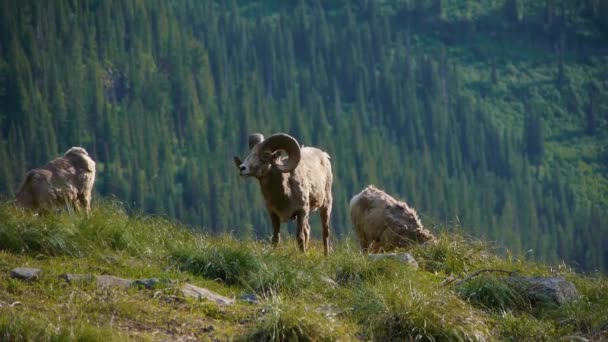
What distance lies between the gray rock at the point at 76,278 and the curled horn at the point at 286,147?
582 centimetres

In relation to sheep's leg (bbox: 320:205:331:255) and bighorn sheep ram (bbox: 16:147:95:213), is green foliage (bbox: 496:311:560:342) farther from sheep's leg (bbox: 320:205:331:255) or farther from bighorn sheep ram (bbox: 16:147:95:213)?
bighorn sheep ram (bbox: 16:147:95:213)

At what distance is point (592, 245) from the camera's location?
145250mm

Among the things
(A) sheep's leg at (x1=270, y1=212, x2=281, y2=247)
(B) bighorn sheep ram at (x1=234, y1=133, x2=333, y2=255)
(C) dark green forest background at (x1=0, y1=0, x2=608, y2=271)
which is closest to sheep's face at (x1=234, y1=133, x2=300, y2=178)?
(B) bighorn sheep ram at (x1=234, y1=133, x2=333, y2=255)

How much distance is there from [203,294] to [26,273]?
6.84ft

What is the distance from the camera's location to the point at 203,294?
12719mm

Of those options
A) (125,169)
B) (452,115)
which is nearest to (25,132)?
(125,169)

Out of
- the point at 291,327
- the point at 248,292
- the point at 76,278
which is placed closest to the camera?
the point at 291,327

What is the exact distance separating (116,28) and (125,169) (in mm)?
35165

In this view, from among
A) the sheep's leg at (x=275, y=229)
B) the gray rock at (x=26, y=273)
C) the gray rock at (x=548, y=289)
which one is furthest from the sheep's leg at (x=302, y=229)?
the gray rock at (x=26, y=273)

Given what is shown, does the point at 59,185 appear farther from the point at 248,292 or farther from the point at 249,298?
the point at 249,298

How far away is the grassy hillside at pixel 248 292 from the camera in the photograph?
11.3 meters

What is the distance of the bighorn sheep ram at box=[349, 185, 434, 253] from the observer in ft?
60.6

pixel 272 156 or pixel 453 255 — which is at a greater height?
pixel 272 156

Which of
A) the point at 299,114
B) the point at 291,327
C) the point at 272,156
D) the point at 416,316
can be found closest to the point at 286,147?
the point at 272,156
